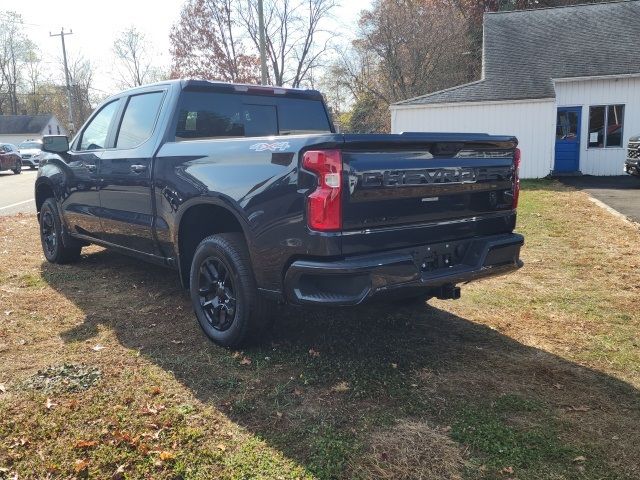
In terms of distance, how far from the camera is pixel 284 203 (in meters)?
3.29

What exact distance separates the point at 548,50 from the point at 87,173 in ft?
62.0

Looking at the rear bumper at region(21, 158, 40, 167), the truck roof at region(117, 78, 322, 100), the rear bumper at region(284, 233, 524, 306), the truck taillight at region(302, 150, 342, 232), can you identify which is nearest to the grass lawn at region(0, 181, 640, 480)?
the rear bumper at region(284, 233, 524, 306)

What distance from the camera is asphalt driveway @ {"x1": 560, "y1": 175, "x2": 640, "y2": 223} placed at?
1059cm

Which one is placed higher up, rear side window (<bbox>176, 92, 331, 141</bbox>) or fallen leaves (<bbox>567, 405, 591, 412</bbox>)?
rear side window (<bbox>176, 92, 331, 141</bbox>)

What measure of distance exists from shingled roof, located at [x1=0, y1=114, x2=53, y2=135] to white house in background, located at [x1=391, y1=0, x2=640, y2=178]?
59.2 metres

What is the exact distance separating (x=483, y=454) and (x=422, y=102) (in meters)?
17.5

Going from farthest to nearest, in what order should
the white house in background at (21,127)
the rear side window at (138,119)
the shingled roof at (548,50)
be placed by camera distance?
the white house in background at (21,127)
the shingled roof at (548,50)
the rear side window at (138,119)

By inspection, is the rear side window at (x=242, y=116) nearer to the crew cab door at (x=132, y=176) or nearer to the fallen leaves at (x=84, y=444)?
the crew cab door at (x=132, y=176)

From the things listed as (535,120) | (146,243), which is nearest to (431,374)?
(146,243)

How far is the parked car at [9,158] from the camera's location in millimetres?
24156

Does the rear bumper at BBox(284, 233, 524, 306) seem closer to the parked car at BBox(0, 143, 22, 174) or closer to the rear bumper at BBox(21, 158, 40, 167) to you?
the parked car at BBox(0, 143, 22, 174)

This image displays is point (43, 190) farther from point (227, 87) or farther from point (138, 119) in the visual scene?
point (227, 87)

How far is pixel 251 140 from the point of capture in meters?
3.57

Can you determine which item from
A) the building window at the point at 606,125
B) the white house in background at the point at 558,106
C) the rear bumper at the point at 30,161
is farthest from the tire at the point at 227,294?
the rear bumper at the point at 30,161
